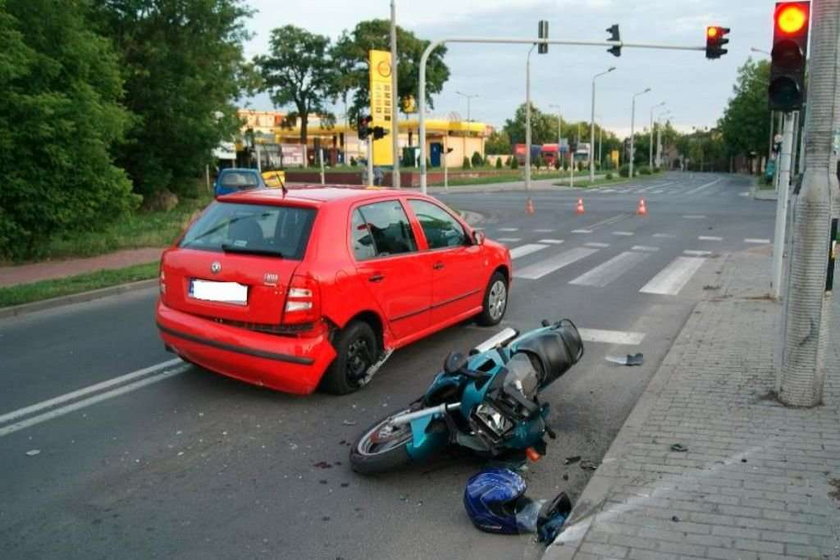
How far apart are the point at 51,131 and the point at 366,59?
183 feet

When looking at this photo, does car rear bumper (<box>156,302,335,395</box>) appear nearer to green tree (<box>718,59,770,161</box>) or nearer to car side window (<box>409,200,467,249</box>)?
car side window (<box>409,200,467,249</box>)

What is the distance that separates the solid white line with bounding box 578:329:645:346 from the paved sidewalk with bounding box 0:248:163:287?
27.9ft

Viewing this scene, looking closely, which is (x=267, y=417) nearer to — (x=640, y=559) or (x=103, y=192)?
(x=640, y=559)

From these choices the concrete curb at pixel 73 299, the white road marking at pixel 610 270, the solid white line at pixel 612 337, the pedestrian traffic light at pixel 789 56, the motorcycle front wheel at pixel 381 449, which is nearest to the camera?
the motorcycle front wheel at pixel 381 449

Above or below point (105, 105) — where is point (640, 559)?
below

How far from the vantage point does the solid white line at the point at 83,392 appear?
534 cm

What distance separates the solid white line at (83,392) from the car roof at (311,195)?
1.66 m

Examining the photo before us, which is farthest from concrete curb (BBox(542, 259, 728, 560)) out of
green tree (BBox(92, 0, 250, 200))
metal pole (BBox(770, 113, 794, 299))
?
green tree (BBox(92, 0, 250, 200))

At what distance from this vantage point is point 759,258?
14070mm

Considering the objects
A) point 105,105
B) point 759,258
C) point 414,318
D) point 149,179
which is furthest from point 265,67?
point 414,318

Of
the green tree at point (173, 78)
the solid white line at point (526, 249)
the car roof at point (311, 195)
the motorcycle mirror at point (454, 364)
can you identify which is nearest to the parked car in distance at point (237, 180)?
the green tree at point (173, 78)

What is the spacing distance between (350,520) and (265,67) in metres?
66.3

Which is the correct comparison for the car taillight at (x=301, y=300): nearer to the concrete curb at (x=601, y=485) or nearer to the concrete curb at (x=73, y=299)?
the concrete curb at (x=601, y=485)

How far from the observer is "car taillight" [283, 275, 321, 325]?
5.27 metres
